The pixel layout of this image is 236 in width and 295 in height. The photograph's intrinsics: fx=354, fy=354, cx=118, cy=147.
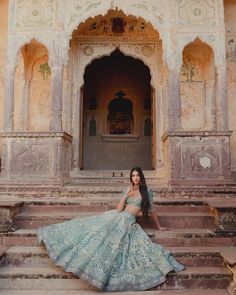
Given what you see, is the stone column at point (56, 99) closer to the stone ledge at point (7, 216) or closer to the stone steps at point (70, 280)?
the stone ledge at point (7, 216)

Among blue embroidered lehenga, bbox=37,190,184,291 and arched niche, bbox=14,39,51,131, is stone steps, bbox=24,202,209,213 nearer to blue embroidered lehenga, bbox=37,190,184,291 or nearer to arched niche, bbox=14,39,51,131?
blue embroidered lehenga, bbox=37,190,184,291

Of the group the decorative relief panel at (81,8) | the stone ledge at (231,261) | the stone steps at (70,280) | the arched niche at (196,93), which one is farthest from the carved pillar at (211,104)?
the stone steps at (70,280)

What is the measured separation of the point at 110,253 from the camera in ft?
13.3

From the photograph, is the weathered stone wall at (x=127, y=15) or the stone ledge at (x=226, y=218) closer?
the stone ledge at (x=226, y=218)

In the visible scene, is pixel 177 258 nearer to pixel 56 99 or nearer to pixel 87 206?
pixel 87 206

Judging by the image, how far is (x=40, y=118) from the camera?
9648 millimetres

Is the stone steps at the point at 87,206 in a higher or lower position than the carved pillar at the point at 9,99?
lower

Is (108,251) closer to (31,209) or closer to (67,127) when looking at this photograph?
(31,209)

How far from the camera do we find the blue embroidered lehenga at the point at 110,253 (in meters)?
3.89

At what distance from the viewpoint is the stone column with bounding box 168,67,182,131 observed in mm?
7941

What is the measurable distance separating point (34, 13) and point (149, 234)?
611 centimetres

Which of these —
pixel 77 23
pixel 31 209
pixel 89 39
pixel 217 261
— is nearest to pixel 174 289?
pixel 217 261

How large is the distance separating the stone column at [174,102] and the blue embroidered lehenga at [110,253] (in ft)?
12.3

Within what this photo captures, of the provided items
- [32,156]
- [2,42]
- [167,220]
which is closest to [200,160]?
[167,220]
